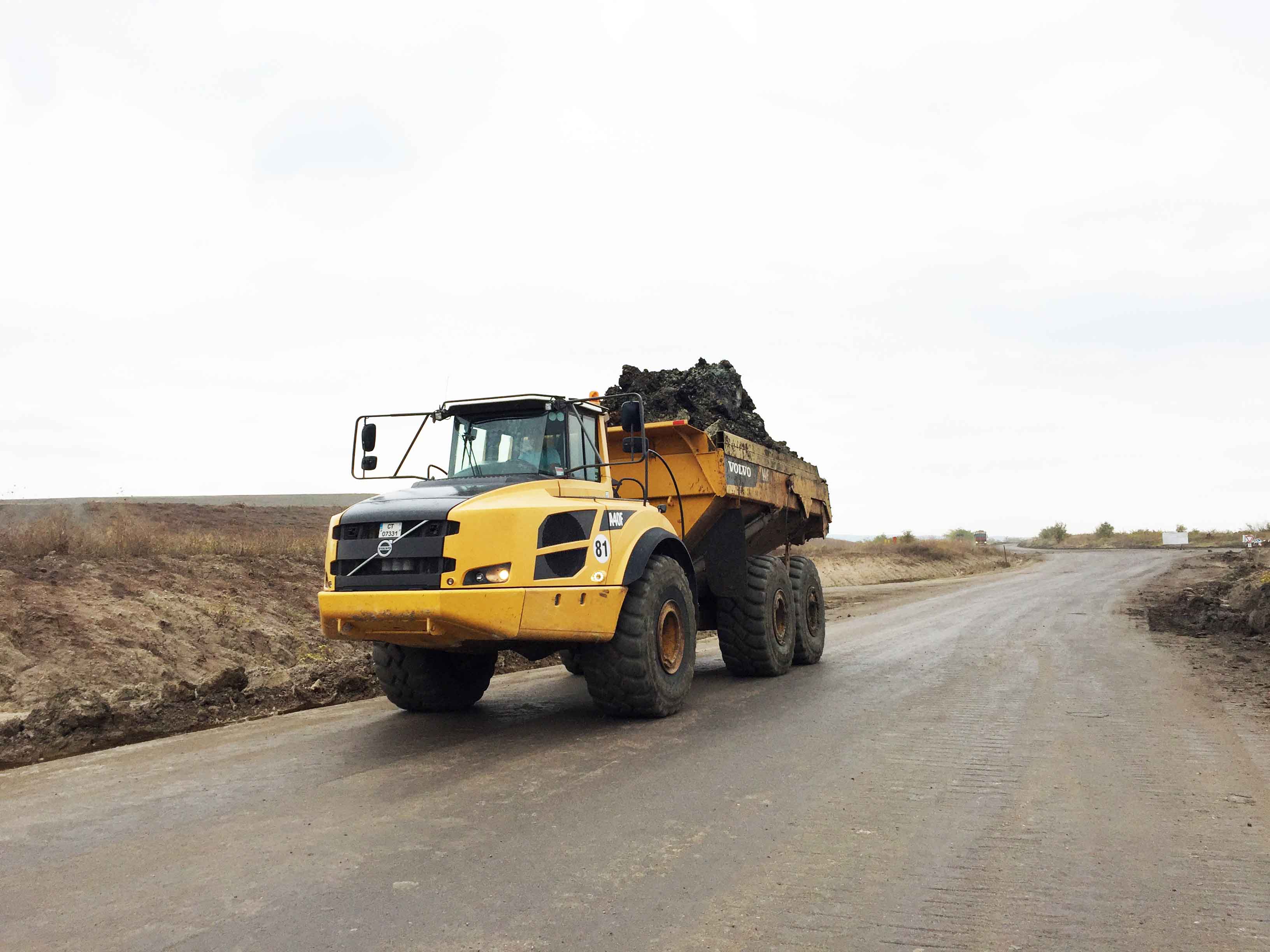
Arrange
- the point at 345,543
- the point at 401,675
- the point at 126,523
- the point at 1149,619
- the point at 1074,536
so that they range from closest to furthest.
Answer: the point at 345,543
the point at 401,675
the point at 126,523
the point at 1149,619
the point at 1074,536

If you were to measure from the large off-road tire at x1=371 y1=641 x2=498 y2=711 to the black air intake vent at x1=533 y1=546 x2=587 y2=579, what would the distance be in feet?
5.04

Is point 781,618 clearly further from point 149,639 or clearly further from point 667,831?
point 149,639

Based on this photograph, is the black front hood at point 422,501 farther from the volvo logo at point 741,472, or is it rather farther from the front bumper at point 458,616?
the volvo logo at point 741,472

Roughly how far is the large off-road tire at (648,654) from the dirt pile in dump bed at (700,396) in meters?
2.54

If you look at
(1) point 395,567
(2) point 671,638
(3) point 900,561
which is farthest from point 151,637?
(3) point 900,561

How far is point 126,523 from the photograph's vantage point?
1591 centimetres

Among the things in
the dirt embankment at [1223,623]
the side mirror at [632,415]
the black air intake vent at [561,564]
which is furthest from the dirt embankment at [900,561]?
the black air intake vent at [561,564]

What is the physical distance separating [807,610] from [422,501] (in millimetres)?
6246

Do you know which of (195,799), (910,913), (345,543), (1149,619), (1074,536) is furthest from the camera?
(1074,536)

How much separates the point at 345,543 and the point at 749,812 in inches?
139

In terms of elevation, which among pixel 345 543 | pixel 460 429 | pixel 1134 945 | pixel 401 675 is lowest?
pixel 1134 945

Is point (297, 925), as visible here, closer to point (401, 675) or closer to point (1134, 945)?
point (1134, 945)

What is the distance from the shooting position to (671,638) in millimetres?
8242

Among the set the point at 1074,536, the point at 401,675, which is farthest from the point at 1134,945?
the point at 1074,536
